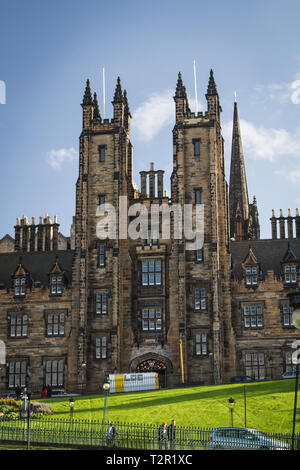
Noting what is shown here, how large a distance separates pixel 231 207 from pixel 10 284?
31650mm

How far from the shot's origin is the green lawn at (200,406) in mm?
42531

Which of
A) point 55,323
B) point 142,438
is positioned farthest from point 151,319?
point 142,438

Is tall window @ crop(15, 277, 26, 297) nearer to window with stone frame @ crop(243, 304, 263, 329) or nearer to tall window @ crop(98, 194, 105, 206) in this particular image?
tall window @ crop(98, 194, 105, 206)

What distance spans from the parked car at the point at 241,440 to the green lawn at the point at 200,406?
7.05 meters

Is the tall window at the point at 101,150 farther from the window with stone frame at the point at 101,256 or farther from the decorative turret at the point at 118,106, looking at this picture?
the window with stone frame at the point at 101,256

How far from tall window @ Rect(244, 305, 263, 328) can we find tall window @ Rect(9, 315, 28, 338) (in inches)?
810

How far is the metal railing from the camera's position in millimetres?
32125

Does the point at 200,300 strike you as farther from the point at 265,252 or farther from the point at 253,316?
the point at 265,252

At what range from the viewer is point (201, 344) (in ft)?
208

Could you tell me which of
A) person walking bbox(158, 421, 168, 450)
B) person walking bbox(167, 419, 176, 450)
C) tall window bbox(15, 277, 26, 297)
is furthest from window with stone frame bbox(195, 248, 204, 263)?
person walking bbox(167, 419, 176, 450)

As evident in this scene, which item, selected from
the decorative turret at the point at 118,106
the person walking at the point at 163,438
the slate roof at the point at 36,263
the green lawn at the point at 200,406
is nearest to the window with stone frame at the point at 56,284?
the slate roof at the point at 36,263

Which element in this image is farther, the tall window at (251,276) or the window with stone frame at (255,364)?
the tall window at (251,276)

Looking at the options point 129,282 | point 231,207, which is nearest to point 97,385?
point 129,282
